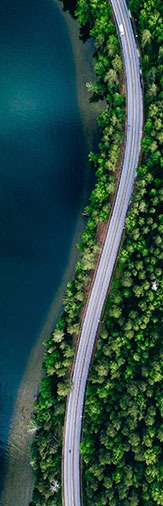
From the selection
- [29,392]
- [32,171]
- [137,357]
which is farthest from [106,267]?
[29,392]

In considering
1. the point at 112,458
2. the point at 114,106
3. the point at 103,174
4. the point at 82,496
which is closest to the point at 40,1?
the point at 114,106

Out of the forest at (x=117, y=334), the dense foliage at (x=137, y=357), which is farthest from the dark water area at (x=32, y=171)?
the dense foliage at (x=137, y=357)

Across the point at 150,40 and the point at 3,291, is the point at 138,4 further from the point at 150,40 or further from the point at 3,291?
the point at 3,291

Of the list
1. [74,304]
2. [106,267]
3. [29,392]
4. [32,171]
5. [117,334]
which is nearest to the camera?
[117,334]

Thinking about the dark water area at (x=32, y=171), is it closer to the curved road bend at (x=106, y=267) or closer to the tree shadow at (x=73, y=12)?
the tree shadow at (x=73, y=12)

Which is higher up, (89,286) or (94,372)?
(89,286)

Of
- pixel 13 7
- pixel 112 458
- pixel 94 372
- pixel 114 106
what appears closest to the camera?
pixel 112 458

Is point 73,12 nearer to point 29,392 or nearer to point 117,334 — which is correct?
point 117,334

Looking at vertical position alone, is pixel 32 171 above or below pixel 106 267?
above
